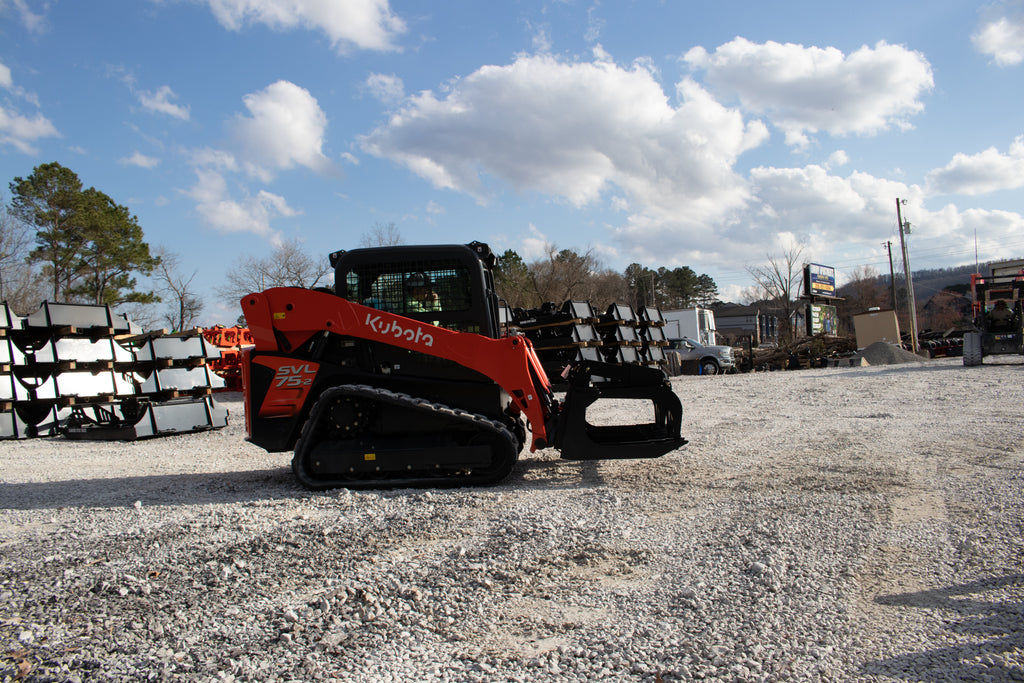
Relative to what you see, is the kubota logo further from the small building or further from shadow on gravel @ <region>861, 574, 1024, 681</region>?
the small building

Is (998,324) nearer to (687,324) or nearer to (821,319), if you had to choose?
(687,324)

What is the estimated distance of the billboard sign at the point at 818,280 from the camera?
41.0 m

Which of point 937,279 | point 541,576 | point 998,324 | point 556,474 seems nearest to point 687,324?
point 998,324

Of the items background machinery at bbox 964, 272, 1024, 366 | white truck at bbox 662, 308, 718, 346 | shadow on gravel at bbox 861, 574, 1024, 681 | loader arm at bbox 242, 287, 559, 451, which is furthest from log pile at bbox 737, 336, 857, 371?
shadow on gravel at bbox 861, 574, 1024, 681

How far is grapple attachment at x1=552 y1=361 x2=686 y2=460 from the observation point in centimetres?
590

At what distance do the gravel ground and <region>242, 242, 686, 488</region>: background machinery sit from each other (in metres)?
0.39

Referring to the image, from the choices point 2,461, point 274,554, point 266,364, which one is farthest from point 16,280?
point 274,554

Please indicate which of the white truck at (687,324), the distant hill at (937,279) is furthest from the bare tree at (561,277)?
the distant hill at (937,279)

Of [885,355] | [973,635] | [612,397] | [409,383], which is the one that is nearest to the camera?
[973,635]

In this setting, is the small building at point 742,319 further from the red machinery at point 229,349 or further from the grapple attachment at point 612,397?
the grapple attachment at point 612,397

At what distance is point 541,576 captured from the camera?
3734 millimetres

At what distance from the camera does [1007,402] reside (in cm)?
1097

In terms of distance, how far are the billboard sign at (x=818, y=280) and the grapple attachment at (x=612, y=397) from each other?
128 feet

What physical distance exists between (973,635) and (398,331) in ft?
15.3
